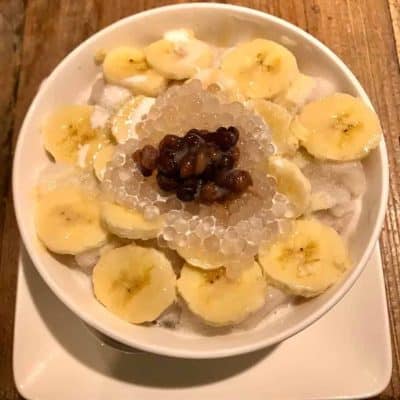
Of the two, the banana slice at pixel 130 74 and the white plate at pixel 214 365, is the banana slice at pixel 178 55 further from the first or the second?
the white plate at pixel 214 365

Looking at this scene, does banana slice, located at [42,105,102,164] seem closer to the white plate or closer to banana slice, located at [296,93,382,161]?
the white plate

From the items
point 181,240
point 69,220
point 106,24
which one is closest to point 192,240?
point 181,240

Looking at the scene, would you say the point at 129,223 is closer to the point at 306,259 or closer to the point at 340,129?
the point at 306,259

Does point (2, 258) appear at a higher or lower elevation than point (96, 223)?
lower

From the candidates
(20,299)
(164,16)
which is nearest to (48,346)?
(20,299)

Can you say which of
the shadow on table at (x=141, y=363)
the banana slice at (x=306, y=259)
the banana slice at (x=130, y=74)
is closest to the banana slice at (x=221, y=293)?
the banana slice at (x=306, y=259)

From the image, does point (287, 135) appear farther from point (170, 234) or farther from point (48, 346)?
point (48, 346)
